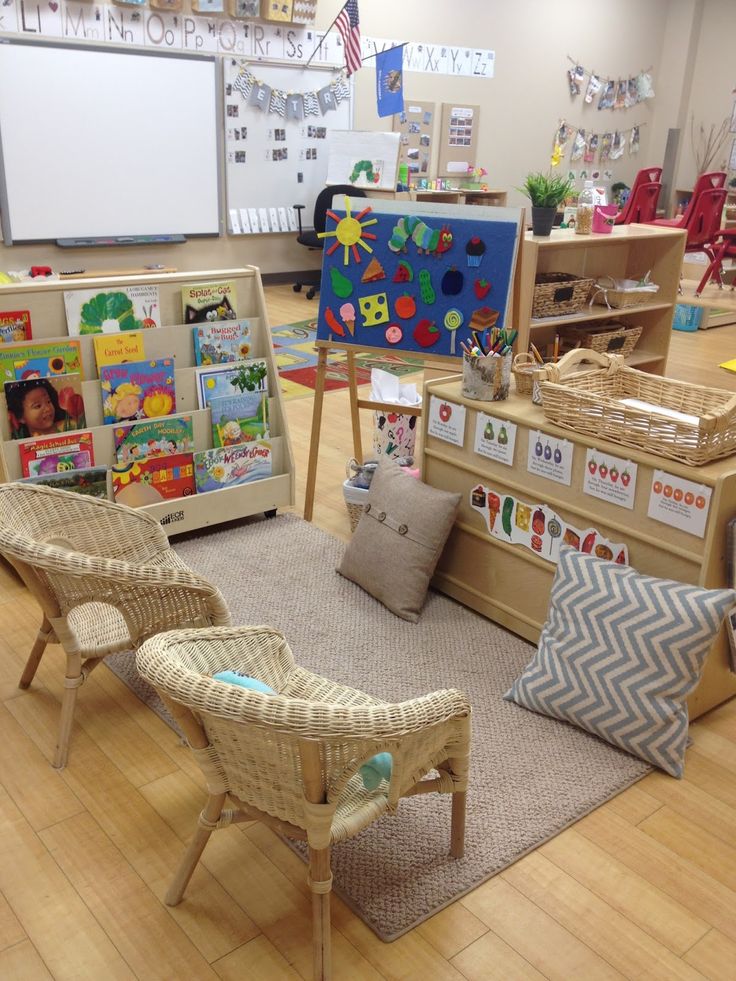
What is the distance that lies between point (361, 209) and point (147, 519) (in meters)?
1.47

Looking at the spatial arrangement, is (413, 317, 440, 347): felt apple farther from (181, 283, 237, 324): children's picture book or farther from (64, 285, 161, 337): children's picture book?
(64, 285, 161, 337): children's picture book

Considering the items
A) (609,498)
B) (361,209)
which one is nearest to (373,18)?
(361,209)

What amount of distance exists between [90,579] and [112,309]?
4.30 feet

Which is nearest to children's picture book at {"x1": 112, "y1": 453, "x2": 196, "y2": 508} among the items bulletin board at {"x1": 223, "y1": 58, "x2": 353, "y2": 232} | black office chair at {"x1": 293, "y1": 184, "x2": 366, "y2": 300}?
black office chair at {"x1": 293, "y1": 184, "x2": 366, "y2": 300}

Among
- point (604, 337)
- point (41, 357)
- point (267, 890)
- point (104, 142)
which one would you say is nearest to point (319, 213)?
point (104, 142)

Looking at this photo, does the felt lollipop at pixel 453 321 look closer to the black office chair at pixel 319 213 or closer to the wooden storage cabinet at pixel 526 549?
the wooden storage cabinet at pixel 526 549

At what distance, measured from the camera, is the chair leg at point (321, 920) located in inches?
62.6

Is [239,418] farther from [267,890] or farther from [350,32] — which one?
[350,32]

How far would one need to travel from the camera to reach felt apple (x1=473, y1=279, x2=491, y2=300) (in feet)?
10.00

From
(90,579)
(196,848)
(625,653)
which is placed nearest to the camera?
(196,848)

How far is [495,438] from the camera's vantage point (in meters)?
2.71

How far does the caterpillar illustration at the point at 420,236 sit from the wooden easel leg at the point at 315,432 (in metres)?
0.53

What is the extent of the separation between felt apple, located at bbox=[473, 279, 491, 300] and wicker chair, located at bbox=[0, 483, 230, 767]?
1.40 meters

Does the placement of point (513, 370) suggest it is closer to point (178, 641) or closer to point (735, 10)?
point (178, 641)
